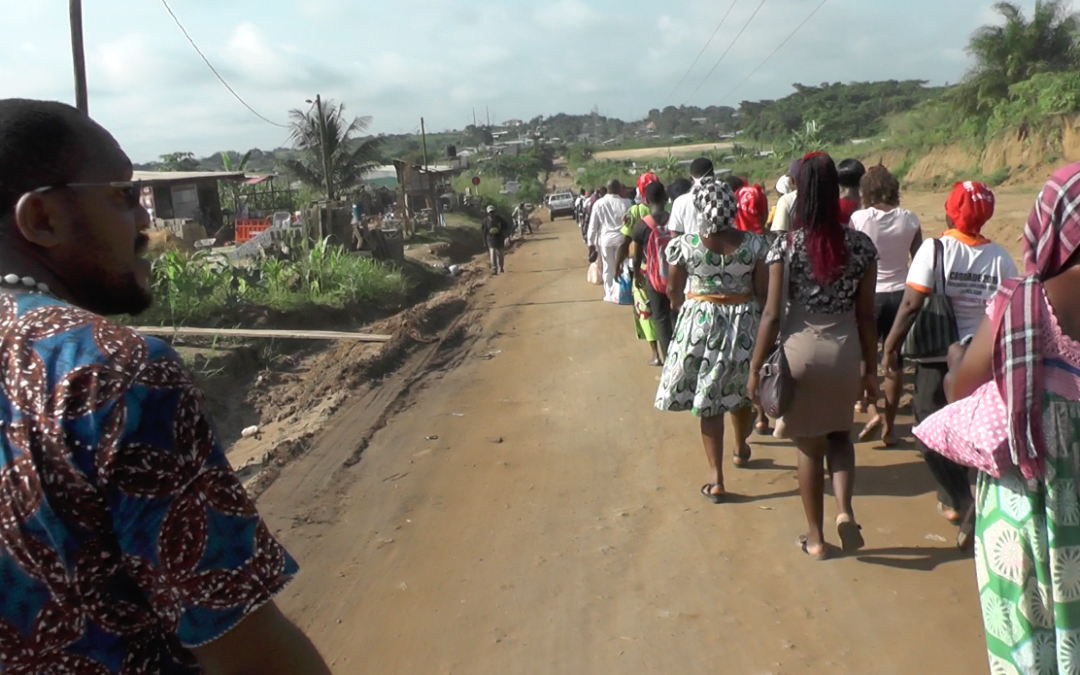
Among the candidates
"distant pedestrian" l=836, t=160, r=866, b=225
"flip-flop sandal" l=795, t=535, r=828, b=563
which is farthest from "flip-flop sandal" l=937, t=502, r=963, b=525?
"distant pedestrian" l=836, t=160, r=866, b=225

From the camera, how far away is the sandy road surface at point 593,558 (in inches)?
151

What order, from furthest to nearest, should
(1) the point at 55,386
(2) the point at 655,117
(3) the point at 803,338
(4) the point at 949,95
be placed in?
(2) the point at 655,117
(4) the point at 949,95
(3) the point at 803,338
(1) the point at 55,386

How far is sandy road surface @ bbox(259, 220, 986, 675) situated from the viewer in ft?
12.6

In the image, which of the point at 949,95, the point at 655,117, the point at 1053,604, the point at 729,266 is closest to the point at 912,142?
the point at 949,95

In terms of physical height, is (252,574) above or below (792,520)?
above

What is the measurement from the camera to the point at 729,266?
5074 mm

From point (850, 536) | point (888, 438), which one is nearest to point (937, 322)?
point (850, 536)

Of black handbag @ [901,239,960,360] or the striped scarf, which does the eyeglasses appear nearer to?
the striped scarf

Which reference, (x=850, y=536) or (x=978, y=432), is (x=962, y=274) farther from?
(x=978, y=432)

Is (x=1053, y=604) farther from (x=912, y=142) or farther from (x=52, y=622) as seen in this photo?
(x=912, y=142)

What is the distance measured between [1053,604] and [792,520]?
9.18 ft

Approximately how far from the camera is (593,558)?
476 cm

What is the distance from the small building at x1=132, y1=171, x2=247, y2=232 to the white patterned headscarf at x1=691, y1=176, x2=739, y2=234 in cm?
2337

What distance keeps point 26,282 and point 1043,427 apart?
7.39 feet
